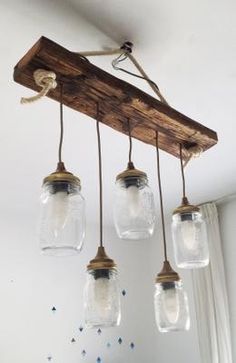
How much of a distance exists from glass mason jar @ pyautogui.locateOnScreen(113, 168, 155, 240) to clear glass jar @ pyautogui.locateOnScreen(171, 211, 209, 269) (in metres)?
0.14

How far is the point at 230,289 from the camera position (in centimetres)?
298

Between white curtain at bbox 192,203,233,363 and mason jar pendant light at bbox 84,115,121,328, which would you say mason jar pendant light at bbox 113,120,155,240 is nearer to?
mason jar pendant light at bbox 84,115,121,328

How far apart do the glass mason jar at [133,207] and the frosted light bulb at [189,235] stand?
138 millimetres

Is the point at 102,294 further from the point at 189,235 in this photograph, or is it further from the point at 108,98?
the point at 108,98

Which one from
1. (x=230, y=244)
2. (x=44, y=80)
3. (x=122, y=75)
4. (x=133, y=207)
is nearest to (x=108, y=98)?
(x=44, y=80)

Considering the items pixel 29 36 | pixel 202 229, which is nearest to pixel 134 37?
pixel 29 36

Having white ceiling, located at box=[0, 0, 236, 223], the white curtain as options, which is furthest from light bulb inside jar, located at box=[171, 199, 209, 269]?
the white curtain

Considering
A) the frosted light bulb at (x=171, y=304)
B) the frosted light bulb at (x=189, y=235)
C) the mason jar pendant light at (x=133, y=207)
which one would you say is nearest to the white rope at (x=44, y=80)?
the mason jar pendant light at (x=133, y=207)

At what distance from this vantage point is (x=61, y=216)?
1.04 meters

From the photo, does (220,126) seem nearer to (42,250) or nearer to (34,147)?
(34,147)

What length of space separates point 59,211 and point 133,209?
0.72ft

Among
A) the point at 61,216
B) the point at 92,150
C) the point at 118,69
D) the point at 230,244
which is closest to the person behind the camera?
the point at 61,216

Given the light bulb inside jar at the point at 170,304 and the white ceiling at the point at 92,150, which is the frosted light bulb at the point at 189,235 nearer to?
the light bulb inside jar at the point at 170,304

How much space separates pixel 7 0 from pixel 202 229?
38.1 inches
